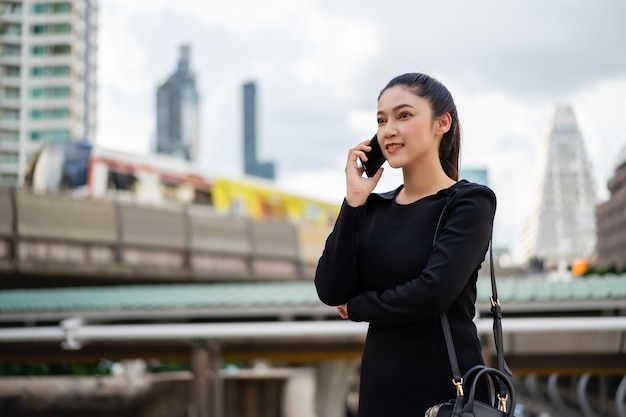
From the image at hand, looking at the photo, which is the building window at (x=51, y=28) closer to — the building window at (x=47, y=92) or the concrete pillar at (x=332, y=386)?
the building window at (x=47, y=92)

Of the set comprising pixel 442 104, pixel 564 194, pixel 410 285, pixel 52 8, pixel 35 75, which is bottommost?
pixel 410 285

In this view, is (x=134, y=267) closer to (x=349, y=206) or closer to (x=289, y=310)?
(x=289, y=310)

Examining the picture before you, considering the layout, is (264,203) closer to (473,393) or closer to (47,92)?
(473,393)

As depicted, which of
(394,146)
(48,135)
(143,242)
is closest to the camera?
(394,146)

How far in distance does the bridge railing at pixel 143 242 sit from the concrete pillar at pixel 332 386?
5.29 m

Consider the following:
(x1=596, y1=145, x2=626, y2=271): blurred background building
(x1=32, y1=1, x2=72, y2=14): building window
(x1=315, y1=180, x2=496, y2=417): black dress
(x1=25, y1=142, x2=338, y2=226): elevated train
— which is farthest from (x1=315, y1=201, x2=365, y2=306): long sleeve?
(x1=32, y1=1, x2=72, y2=14): building window

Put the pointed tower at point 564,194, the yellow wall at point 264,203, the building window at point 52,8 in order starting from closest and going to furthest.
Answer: the yellow wall at point 264,203, the building window at point 52,8, the pointed tower at point 564,194

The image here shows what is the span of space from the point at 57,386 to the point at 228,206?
446 inches

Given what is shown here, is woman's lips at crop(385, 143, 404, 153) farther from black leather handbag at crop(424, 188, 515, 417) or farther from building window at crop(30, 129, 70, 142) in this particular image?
building window at crop(30, 129, 70, 142)

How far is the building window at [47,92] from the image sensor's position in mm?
99250

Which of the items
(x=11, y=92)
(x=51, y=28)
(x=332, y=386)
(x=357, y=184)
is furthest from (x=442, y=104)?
(x=11, y=92)

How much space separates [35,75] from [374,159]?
332ft

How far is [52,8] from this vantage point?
3856 inches

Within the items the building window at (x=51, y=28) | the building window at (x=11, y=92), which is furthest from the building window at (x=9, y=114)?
the building window at (x=51, y=28)
